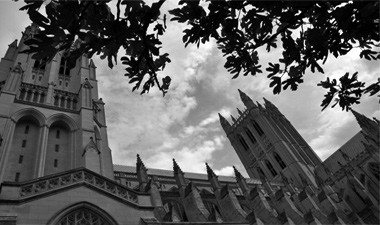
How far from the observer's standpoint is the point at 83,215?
11406mm

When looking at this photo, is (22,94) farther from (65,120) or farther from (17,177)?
(17,177)

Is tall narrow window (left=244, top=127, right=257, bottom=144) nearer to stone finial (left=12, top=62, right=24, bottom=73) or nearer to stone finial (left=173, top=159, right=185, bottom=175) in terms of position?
stone finial (left=173, top=159, right=185, bottom=175)

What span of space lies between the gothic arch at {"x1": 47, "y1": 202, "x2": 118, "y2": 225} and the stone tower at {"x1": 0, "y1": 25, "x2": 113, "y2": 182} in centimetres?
957

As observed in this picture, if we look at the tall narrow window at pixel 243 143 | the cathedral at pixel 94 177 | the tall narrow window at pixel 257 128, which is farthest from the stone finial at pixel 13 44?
the tall narrow window at pixel 243 143

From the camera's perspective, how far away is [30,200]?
10.9 m

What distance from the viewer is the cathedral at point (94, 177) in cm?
1161

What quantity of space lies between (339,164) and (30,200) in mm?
43203

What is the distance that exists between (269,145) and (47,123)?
36184 millimetres

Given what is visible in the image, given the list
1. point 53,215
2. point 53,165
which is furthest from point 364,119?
point 53,215

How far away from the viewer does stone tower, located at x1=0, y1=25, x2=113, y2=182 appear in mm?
20984

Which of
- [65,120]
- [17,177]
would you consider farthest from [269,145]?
[17,177]

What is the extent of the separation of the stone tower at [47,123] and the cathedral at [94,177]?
8 centimetres

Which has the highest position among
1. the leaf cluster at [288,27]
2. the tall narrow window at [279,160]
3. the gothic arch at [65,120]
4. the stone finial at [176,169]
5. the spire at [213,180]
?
the tall narrow window at [279,160]

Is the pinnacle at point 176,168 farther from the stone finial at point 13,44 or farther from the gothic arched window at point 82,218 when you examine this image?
the stone finial at point 13,44
